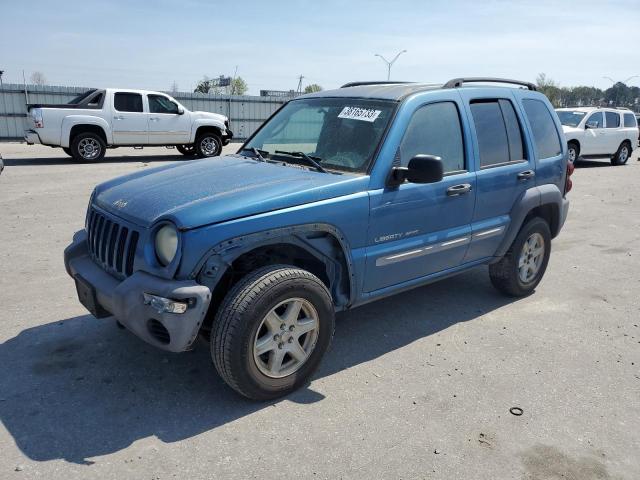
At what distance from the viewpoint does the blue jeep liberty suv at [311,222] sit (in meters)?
2.98

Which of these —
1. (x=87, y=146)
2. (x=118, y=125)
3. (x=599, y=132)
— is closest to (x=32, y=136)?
(x=87, y=146)

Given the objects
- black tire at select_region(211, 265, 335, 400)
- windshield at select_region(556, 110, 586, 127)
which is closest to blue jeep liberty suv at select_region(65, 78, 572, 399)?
black tire at select_region(211, 265, 335, 400)

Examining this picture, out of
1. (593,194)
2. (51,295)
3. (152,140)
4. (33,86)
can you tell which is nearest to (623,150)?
(593,194)

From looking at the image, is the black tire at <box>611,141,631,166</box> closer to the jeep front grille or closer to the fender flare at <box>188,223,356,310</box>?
the fender flare at <box>188,223,356,310</box>

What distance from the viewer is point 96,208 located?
3650 millimetres

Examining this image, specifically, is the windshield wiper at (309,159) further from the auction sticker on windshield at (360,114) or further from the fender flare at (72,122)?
the fender flare at (72,122)

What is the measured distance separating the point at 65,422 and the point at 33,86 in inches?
910

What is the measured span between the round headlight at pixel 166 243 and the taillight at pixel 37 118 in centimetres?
1227

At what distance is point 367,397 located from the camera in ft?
11.1

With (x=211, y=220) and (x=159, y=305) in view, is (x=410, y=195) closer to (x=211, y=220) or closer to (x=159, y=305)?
(x=211, y=220)

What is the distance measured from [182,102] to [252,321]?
78.2ft

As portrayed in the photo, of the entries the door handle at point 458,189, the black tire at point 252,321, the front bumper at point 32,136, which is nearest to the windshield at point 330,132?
the door handle at point 458,189

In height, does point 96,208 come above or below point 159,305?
above

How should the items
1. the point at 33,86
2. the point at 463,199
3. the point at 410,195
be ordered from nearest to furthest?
1. the point at 410,195
2. the point at 463,199
3. the point at 33,86
